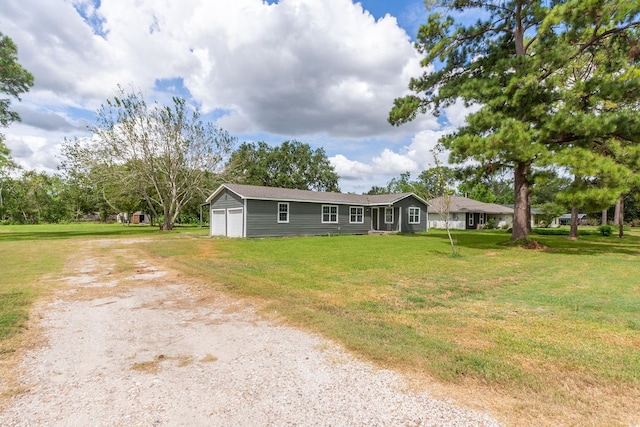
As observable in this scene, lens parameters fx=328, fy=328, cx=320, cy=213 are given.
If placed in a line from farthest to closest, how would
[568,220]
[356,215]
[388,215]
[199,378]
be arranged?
[568,220], [388,215], [356,215], [199,378]

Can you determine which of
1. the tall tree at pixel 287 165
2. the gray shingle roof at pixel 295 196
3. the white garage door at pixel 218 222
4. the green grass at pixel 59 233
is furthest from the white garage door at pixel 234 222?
the tall tree at pixel 287 165

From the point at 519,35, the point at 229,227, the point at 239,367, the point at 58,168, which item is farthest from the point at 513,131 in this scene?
the point at 58,168

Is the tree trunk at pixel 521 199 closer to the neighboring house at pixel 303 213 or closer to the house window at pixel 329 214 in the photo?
the neighboring house at pixel 303 213

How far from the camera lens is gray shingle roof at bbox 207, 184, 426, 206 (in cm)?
2044

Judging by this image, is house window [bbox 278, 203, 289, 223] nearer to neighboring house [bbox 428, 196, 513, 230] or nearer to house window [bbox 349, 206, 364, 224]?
house window [bbox 349, 206, 364, 224]

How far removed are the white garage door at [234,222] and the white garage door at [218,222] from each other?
510 millimetres

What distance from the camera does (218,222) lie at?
72.9 ft

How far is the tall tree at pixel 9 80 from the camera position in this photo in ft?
62.9

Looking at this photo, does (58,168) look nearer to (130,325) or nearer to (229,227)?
(229,227)

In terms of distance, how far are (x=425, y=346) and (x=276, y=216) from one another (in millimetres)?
17939

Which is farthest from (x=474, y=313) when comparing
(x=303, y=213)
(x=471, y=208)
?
(x=471, y=208)

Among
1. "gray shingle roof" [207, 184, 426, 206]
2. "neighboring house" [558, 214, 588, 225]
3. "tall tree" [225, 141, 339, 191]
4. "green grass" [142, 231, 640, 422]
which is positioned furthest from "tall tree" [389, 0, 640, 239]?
"neighboring house" [558, 214, 588, 225]

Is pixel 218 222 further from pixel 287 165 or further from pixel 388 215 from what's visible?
pixel 287 165

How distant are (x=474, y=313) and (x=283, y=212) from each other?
56.7ft
